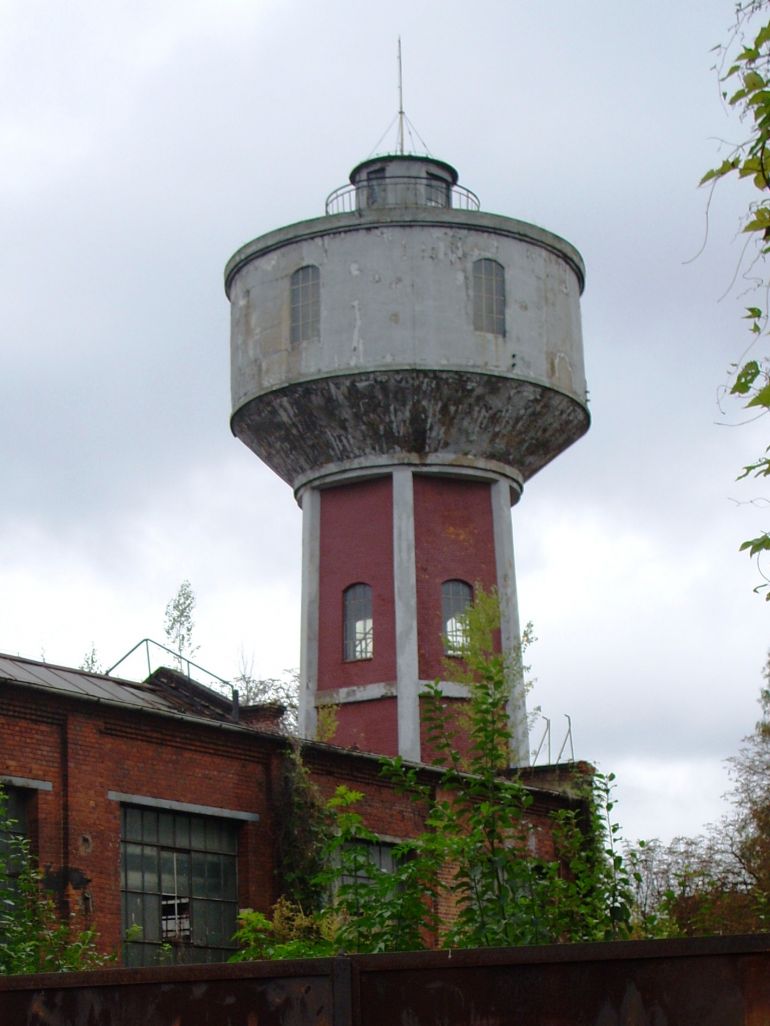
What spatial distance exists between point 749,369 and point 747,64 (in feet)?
3.31

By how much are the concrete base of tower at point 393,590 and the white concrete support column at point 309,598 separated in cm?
2

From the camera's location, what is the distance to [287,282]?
28.7 meters

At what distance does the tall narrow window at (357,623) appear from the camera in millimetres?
28109

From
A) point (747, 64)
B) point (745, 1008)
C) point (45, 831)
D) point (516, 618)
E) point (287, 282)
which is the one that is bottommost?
point (745, 1008)

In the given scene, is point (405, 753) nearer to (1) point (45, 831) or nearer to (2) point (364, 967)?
(1) point (45, 831)

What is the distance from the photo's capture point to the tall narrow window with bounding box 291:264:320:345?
1108 inches

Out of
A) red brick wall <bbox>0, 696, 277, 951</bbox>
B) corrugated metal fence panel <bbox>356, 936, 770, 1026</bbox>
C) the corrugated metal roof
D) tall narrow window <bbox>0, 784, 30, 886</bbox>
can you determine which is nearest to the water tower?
the corrugated metal roof

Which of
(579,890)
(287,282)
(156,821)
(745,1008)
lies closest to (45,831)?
(156,821)

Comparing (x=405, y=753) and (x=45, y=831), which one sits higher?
(x=405, y=753)

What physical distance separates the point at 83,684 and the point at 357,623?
10.0m

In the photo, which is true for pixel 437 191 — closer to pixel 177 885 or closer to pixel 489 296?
pixel 489 296

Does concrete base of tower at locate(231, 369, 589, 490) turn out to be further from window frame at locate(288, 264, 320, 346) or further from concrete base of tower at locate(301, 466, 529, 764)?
window frame at locate(288, 264, 320, 346)

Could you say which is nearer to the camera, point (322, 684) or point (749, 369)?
point (749, 369)

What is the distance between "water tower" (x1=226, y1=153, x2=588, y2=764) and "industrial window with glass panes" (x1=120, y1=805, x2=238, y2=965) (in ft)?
28.0
